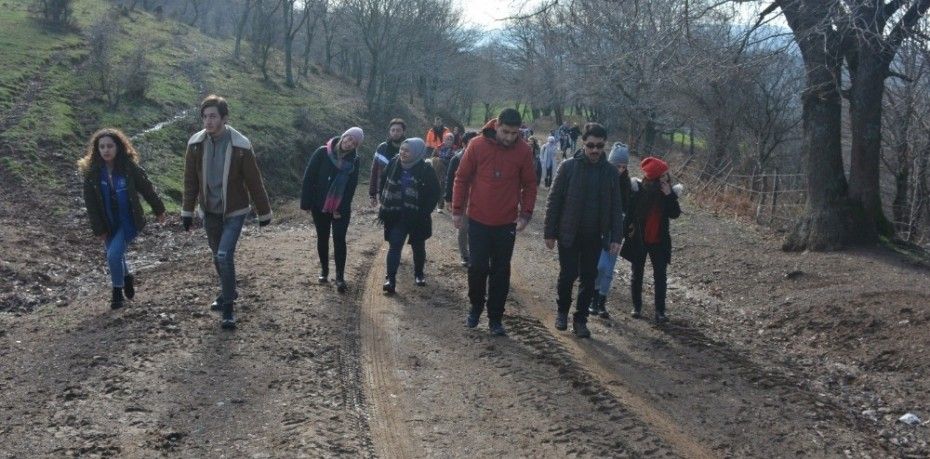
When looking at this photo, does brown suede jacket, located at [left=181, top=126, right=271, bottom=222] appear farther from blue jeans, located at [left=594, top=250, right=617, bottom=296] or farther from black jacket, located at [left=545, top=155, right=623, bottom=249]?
blue jeans, located at [left=594, top=250, right=617, bottom=296]

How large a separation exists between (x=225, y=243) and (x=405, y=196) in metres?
2.48

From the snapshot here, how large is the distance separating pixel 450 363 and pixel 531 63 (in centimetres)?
4560

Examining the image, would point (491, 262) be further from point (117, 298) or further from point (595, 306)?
point (117, 298)

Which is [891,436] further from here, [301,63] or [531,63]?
[301,63]

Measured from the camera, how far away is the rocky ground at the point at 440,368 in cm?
538

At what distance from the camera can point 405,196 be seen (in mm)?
9273

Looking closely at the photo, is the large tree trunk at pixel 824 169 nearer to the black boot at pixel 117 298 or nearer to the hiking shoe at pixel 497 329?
the hiking shoe at pixel 497 329

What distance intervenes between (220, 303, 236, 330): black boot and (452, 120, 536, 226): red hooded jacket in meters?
2.20

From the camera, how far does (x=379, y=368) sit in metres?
6.75

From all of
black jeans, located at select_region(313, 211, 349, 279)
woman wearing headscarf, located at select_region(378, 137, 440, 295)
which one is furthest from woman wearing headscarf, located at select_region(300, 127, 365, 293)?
woman wearing headscarf, located at select_region(378, 137, 440, 295)

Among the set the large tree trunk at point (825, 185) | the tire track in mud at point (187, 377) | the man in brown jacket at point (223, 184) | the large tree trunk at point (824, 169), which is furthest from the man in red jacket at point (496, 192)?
the large tree trunk at point (825, 185)

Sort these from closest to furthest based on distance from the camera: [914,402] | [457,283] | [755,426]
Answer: [755,426] < [914,402] < [457,283]

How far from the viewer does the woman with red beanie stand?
27.8ft

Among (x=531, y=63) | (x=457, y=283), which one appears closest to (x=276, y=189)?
(x=457, y=283)
